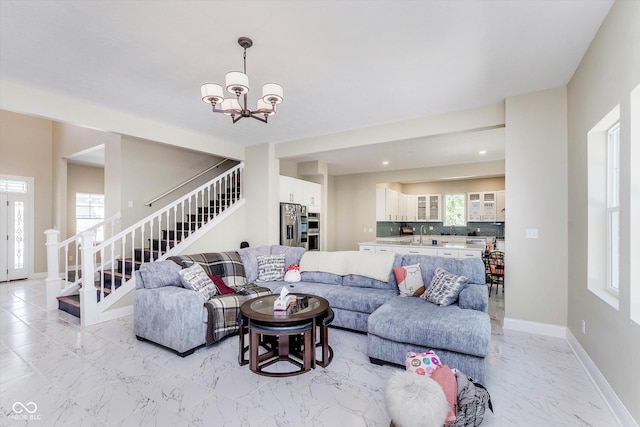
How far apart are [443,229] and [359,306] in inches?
254

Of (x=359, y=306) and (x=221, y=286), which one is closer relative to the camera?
(x=359, y=306)

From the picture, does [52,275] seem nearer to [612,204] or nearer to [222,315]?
[222,315]

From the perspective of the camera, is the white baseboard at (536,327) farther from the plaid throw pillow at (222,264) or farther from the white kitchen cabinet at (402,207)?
the white kitchen cabinet at (402,207)

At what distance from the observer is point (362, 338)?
342 cm

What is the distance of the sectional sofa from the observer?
257cm

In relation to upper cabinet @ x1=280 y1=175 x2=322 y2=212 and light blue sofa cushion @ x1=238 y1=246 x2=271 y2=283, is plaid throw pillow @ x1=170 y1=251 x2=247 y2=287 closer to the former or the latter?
light blue sofa cushion @ x1=238 y1=246 x2=271 y2=283

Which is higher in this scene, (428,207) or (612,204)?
(428,207)

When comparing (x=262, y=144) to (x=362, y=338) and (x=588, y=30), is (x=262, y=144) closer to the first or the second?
(x=362, y=338)

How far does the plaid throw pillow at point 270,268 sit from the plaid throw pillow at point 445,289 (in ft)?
6.73

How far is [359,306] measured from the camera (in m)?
3.53

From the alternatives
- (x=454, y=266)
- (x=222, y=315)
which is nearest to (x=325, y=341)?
(x=222, y=315)

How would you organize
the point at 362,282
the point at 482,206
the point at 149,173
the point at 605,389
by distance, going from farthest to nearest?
the point at 482,206, the point at 149,173, the point at 362,282, the point at 605,389

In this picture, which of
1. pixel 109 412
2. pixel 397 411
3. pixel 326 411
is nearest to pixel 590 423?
pixel 397 411

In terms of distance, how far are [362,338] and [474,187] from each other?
689cm
